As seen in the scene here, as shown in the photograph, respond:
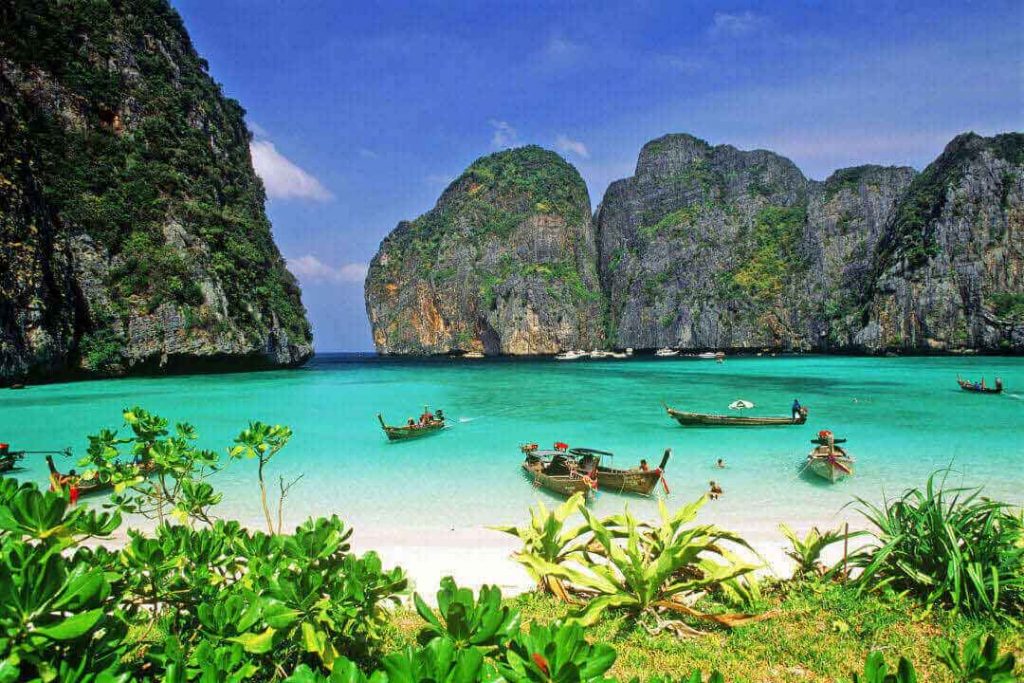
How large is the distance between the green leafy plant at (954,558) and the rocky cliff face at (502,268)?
10417 cm

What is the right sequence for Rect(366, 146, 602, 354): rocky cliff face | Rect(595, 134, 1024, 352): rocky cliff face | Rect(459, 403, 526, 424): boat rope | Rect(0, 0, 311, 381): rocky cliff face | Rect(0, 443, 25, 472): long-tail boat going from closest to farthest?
1. Rect(0, 443, 25, 472): long-tail boat
2. Rect(459, 403, 526, 424): boat rope
3. Rect(0, 0, 311, 381): rocky cliff face
4. Rect(595, 134, 1024, 352): rocky cliff face
5. Rect(366, 146, 602, 354): rocky cliff face

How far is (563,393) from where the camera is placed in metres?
33.2

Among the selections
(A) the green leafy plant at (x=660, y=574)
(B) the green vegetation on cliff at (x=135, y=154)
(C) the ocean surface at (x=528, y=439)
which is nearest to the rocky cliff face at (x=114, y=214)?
(B) the green vegetation on cliff at (x=135, y=154)

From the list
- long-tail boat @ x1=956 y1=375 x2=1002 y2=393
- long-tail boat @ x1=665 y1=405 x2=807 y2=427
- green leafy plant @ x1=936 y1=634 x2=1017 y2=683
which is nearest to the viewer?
green leafy plant @ x1=936 y1=634 x2=1017 y2=683

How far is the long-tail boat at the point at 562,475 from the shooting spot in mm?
10859

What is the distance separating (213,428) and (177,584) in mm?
20794

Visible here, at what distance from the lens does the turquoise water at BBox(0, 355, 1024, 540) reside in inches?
418

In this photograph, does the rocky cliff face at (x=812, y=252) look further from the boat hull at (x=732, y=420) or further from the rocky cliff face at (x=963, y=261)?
the boat hull at (x=732, y=420)

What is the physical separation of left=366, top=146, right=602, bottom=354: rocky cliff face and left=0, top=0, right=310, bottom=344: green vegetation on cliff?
200 ft

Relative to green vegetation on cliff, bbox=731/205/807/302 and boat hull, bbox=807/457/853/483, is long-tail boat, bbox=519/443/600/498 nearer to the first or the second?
boat hull, bbox=807/457/853/483

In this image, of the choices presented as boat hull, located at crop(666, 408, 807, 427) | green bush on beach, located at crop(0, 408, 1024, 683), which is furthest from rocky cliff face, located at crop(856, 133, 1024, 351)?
green bush on beach, located at crop(0, 408, 1024, 683)

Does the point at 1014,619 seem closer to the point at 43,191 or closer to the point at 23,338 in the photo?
the point at 23,338

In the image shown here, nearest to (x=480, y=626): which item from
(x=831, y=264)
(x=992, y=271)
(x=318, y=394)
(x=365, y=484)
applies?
(x=365, y=484)

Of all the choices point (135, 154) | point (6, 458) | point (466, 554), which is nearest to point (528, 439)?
point (466, 554)
